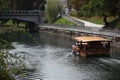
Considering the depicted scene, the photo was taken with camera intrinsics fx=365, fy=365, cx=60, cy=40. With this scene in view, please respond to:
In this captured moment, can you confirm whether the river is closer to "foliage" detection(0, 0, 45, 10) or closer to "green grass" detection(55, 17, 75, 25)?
"green grass" detection(55, 17, 75, 25)

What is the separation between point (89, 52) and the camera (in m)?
48.2

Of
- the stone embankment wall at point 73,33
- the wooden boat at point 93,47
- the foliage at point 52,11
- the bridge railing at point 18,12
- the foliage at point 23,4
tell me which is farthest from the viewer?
the foliage at point 23,4

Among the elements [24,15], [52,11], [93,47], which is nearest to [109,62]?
[93,47]

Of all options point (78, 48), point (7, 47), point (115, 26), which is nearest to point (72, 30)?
point (115, 26)

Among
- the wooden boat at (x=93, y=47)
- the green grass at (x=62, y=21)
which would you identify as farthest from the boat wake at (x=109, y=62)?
the green grass at (x=62, y=21)

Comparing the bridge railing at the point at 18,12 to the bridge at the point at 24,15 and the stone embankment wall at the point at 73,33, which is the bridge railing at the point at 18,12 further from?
the stone embankment wall at the point at 73,33

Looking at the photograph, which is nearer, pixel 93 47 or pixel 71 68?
pixel 71 68

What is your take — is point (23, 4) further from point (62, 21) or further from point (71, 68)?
point (71, 68)

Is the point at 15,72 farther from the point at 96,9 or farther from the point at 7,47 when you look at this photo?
the point at 96,9

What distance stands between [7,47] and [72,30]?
70183 millimetres

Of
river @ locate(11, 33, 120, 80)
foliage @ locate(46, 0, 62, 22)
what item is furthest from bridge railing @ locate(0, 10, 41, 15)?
river @ locate(11, 33, 120, 80)

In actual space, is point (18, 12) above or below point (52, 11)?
below

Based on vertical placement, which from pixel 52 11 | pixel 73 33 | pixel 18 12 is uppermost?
pixel 52 11

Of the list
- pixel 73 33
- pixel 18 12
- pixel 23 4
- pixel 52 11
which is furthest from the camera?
pixel 23 4
